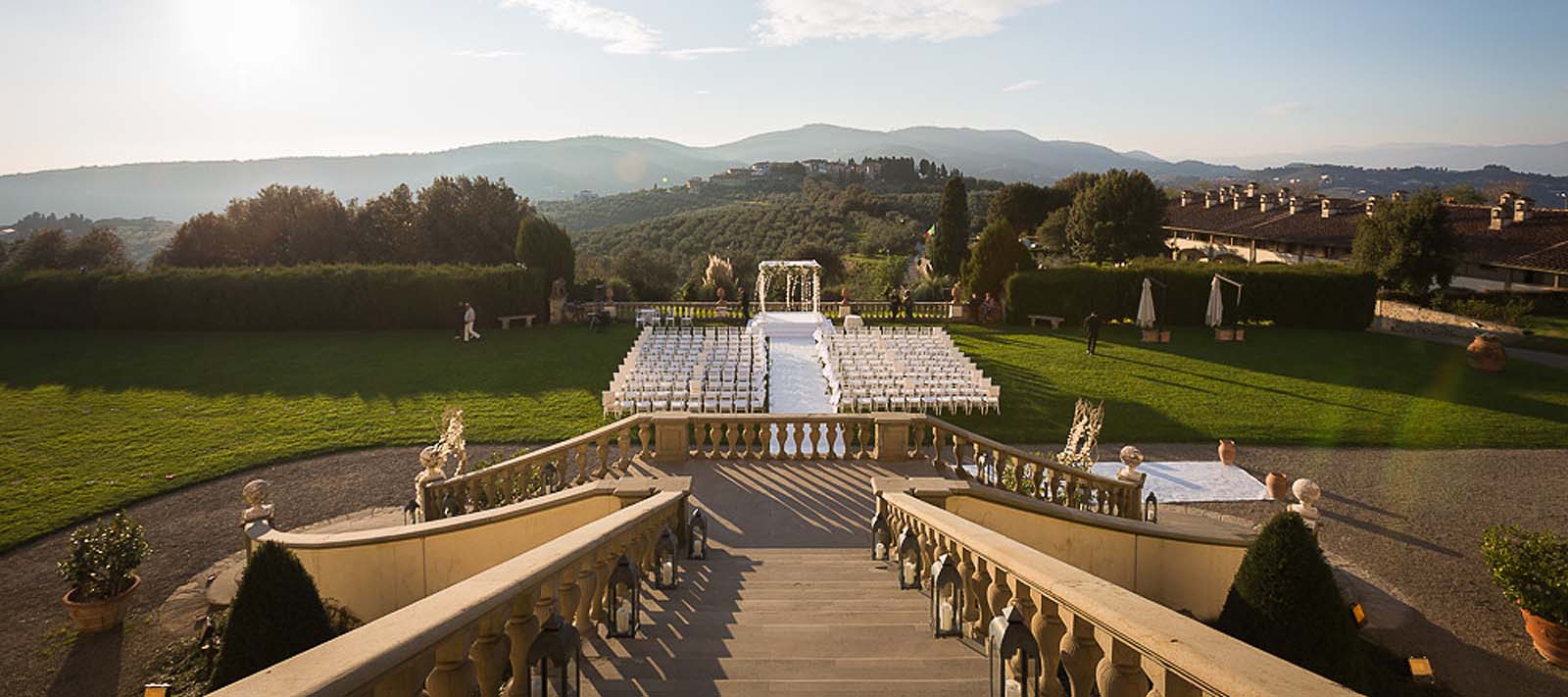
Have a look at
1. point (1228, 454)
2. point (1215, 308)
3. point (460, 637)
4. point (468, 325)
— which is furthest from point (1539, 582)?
point (468, 325)

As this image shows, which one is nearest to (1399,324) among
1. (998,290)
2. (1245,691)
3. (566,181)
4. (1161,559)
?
(998,290)

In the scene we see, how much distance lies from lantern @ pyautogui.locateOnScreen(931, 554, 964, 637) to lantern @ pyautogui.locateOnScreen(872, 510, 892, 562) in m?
2.25

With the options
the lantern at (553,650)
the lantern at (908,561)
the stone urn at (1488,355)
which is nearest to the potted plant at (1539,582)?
the lantern at (908,561)

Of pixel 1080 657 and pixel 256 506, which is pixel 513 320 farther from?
pixel 1080 657

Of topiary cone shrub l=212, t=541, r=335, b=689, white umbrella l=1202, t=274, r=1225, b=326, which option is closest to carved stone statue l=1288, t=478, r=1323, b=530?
topiary cone shrub l=212, t=541, r=335, b=689

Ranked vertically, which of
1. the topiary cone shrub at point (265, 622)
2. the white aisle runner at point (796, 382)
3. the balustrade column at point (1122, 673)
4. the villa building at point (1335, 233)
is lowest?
the white aisle runner at point (796, 382)

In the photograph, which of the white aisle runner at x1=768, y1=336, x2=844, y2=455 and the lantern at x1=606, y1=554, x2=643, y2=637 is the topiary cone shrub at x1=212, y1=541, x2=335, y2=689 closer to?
the lantern at x1=606, y1=554, x2=643, y2=637

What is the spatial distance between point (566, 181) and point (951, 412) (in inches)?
6613

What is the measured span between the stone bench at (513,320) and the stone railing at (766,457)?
1685 centimetres

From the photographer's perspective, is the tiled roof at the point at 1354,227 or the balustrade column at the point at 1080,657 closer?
the balustrade column at the point at 1080,657

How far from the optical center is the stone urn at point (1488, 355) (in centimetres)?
2119

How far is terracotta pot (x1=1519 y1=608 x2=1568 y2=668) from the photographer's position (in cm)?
Answer: 783

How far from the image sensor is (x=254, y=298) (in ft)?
90.8

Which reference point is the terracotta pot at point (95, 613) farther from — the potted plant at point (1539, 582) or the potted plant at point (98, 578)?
the potted plant at point (1539, 582)
